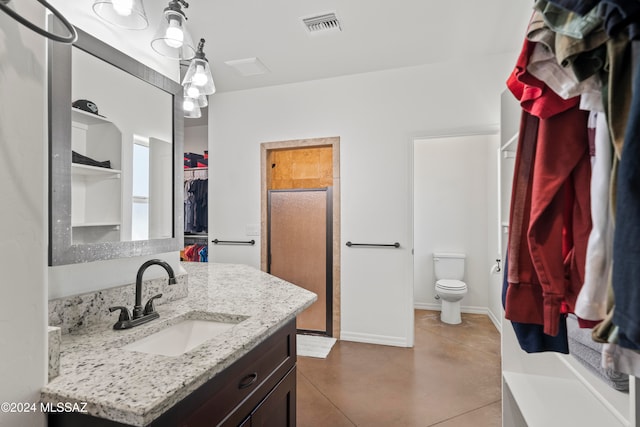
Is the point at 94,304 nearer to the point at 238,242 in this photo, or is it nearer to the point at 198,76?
the point at 198,76

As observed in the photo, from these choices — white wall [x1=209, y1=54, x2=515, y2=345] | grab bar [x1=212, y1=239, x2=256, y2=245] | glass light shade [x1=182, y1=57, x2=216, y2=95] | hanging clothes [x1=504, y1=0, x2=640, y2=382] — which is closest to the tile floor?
white wall [x1=209, y1=54, x2=515, y2=345]

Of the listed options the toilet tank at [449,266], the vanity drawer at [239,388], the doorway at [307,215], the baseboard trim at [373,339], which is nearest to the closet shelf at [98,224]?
the vanity drawer at [239,388]

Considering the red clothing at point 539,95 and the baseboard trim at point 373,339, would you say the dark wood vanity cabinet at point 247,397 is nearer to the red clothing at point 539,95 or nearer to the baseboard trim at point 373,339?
the red clothing at point 539,95

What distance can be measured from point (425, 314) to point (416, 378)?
5.63 ft

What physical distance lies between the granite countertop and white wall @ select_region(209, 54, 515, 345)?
1794mm

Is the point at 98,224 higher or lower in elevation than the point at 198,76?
lower

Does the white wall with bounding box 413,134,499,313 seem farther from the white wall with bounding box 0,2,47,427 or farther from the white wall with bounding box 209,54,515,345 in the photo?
the white wall with bounding box 0,2,47,427

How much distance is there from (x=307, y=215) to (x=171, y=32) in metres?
2.37

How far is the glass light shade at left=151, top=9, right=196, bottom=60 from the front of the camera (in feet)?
4.44

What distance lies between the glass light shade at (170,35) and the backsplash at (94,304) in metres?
1.06

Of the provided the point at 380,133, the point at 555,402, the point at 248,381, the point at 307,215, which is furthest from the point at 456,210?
the point at 248,381

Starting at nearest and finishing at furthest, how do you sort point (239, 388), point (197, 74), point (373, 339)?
1. point (239, 388)
2. point (197, 74)
3. point (373, 339)

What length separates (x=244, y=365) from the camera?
3.55 feet

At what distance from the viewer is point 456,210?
4191mm
